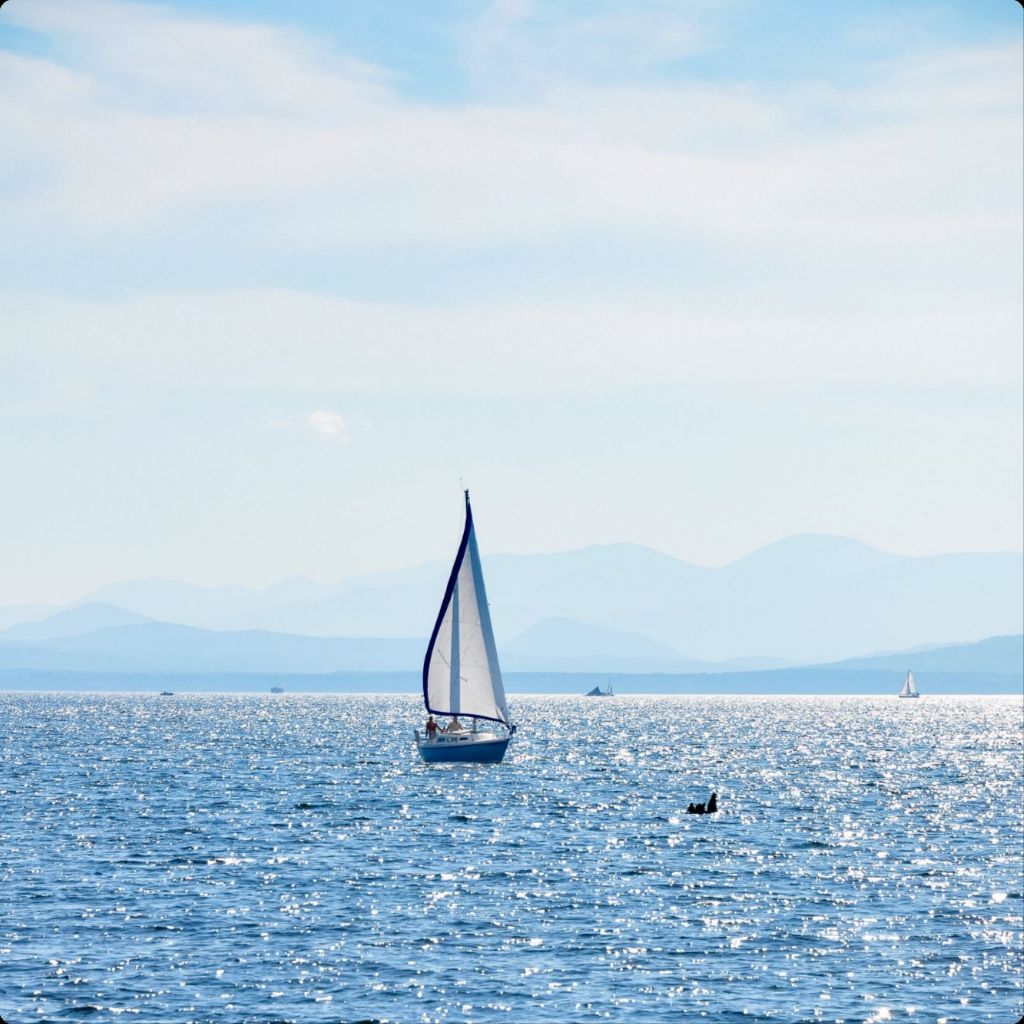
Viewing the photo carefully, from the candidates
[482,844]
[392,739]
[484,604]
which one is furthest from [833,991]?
[392,739]

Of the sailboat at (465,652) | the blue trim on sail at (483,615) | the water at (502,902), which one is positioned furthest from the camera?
the blue trim on sail at (483,615)

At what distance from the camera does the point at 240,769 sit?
123375 mm

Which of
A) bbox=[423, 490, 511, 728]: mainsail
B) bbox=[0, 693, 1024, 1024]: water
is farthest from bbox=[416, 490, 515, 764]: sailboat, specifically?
bbox=[0, 693, 1024, 1024]: water

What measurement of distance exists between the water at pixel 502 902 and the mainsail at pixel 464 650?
5.81 metres

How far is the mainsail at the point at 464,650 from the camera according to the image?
10625 centimetres

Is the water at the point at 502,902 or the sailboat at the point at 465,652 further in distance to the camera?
the sailboat at the point at 465,652

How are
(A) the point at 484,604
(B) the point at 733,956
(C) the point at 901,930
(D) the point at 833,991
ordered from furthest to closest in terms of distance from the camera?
(A) the point at 484,604, (C) the point at 901,930, (B) the point at 733,956, (D) the point at 833,991

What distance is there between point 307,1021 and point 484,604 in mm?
67774

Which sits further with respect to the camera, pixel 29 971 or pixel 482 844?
pixel 482 844

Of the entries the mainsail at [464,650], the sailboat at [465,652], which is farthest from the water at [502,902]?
the mainsail at [464,650]

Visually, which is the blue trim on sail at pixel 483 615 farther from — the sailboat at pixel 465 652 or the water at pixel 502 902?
the water at pixel 502 902

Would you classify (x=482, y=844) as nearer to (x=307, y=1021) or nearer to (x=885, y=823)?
(x=885, y=823)

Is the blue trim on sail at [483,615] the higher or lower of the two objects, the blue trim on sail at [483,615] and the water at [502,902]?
the higher

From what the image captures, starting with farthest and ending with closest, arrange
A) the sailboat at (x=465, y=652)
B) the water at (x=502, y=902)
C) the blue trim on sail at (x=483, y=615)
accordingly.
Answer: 1. the blue trim on sail at (x=483, y=615)
2. the sailboat at (x=465, y=652)
3. the water at (x=502, y=902)
